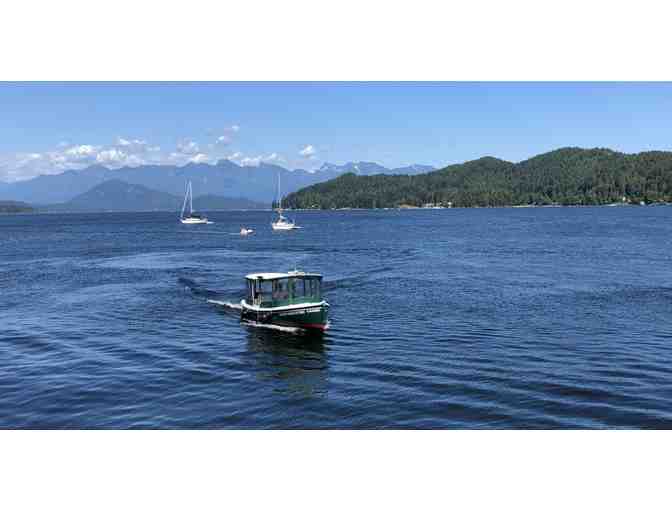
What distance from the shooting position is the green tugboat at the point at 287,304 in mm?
39438

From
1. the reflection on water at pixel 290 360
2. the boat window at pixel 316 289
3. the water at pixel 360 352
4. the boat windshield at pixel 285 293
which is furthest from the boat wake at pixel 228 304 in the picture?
the boat window at pixel 316 289

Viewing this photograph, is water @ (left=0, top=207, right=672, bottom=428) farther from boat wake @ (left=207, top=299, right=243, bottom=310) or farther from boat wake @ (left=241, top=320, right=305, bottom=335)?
boat wake @ (left=241, top=320, right=305, bottom=335)

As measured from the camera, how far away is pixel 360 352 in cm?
3459

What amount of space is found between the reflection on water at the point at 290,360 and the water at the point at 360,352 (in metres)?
0.13

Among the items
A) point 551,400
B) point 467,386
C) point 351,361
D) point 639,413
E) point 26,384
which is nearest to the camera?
point 639,413

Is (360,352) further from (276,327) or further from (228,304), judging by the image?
(228,304)

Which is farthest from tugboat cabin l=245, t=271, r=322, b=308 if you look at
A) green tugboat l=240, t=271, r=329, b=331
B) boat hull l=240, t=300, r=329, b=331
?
boat hull l=240, t=300, r=329, b=331

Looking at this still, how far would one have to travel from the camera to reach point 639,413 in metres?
23.8

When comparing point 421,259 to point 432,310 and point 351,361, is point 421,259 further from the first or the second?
point 351,361

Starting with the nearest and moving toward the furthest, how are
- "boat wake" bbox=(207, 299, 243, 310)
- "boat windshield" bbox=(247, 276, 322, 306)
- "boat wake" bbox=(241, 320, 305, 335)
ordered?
"boat wake" bbox=(241, 320, 305, 335), "boat windshield" bbox=(247, 276, 322, 306), "boat wake" bbox=(207, 299, 243, 310)

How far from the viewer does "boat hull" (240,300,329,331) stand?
39.3 meters

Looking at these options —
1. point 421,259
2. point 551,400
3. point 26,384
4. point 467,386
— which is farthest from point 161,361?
point 421,259

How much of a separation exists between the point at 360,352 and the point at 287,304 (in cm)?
835

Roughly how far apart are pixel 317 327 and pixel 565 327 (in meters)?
16.2
